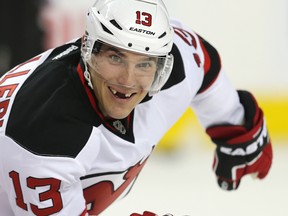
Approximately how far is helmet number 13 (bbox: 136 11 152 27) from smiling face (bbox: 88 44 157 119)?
2.8 inches

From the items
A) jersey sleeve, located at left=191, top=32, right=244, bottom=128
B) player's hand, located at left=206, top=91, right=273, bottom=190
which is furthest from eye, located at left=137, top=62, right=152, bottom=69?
player's hand, located at left=206, top=91, right=273, bottom=190

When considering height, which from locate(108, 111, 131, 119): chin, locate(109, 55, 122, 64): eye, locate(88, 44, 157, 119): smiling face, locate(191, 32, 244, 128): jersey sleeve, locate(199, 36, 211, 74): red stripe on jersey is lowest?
locate(191, 32, 244, 128): jersey sleeve

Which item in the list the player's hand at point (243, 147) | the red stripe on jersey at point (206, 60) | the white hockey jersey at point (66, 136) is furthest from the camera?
the player's hand at point (243, 147)

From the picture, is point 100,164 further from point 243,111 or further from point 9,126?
point 243,111

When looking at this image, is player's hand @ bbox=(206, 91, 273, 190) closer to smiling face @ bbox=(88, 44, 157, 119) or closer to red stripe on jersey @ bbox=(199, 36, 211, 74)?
red stripe on jersey @ bbox=(199, 36, 211, 74)

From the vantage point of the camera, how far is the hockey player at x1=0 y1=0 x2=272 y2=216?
5.87 feet

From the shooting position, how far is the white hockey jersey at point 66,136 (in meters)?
1.78

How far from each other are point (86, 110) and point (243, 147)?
784 millimetres

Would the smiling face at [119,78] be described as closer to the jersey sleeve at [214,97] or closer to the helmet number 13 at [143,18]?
the helmet number 13 at [143,18]

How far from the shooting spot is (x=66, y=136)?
1.80m

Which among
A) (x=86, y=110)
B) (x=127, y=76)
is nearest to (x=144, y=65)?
(x=127, y=76)

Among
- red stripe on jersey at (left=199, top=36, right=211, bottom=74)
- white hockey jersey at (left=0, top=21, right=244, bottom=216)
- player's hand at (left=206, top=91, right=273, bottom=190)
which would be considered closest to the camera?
white hockey jersey at (left=0, top=21, right=244, bottom=216)

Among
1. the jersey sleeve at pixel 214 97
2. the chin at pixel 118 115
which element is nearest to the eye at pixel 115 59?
the chin at pixel 118 115

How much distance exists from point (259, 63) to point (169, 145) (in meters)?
0.57
